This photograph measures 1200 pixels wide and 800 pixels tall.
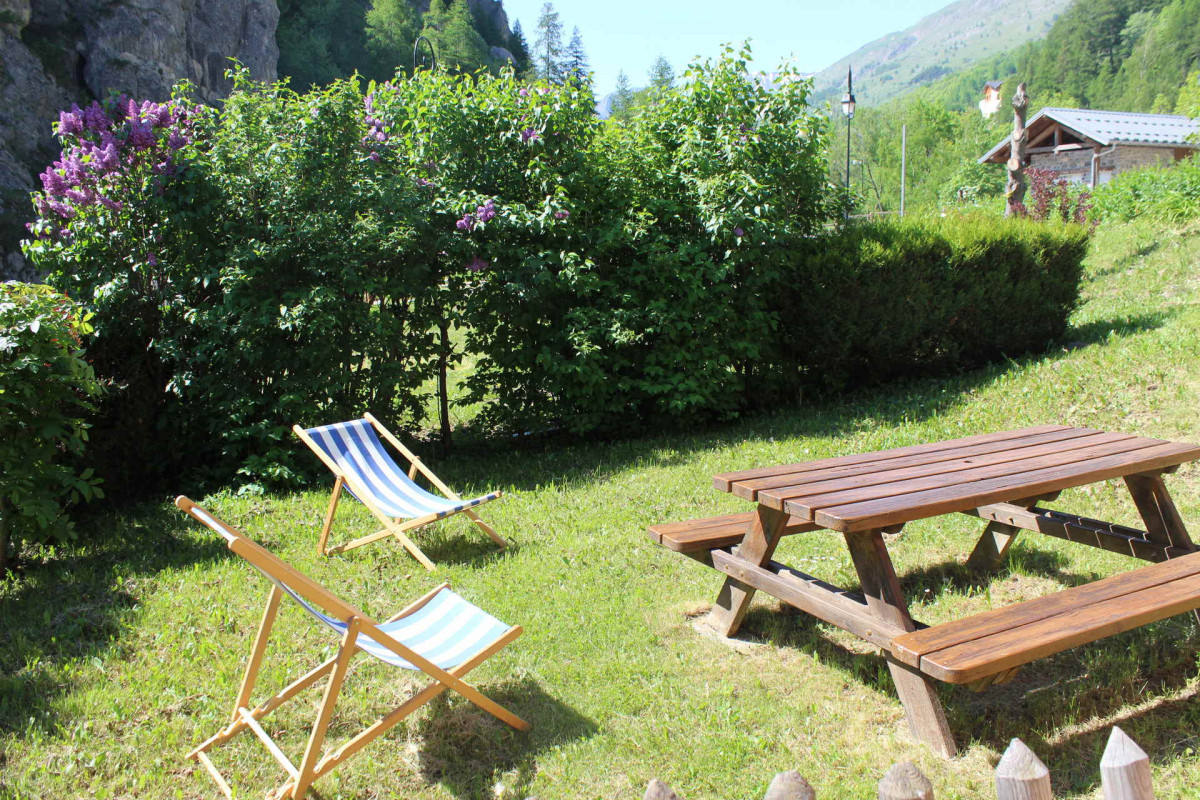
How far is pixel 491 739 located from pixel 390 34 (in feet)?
225

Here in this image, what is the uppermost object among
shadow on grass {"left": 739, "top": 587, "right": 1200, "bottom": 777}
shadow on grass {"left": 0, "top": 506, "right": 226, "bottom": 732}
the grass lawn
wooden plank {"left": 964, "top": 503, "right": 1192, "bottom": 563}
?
wooden plank {"left": 964, "top": 503, "right": 1192, "bottom": 563}

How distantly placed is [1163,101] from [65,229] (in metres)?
87.0

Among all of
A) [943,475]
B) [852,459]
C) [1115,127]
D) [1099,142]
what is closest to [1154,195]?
[1099,142]

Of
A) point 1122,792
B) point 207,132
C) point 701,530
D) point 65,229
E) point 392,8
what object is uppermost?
point 392,8

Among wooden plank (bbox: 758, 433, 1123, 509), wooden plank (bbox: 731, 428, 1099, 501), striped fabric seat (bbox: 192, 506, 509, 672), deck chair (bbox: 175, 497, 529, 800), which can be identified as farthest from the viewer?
wooden plank (bbox: 731, 428, 1099, 501)

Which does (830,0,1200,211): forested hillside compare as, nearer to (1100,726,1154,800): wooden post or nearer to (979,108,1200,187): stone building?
(979,108,1200,187): stone building

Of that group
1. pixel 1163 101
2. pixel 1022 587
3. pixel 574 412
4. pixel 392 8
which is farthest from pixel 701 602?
pixel 1163 101

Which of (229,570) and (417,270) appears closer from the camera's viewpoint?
(229,570)

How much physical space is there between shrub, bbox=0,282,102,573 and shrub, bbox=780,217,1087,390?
5889 mm

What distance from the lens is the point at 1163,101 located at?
70.9 m

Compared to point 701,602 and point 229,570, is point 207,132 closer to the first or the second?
point 229,570

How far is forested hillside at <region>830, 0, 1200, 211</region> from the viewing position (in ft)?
257

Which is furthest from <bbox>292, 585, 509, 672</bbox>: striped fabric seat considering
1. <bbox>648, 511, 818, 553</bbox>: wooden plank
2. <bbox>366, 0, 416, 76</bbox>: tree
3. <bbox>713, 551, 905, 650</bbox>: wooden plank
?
<bbox>366, 0, 416, 76</bbox>: tree

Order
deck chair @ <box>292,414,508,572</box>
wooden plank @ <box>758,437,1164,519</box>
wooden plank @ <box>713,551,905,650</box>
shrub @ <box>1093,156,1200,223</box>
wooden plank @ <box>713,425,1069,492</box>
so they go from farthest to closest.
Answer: shrub @ <box>1093,156,1200,223</box>, deck chair @ <box>292,414,508,572</box>, wooden plank @ <box>713,425,1069,492</box>, wooden plank @ <box>758,437,1164,519</box>, wooden plank @ <box>713,551,905,650</box>
